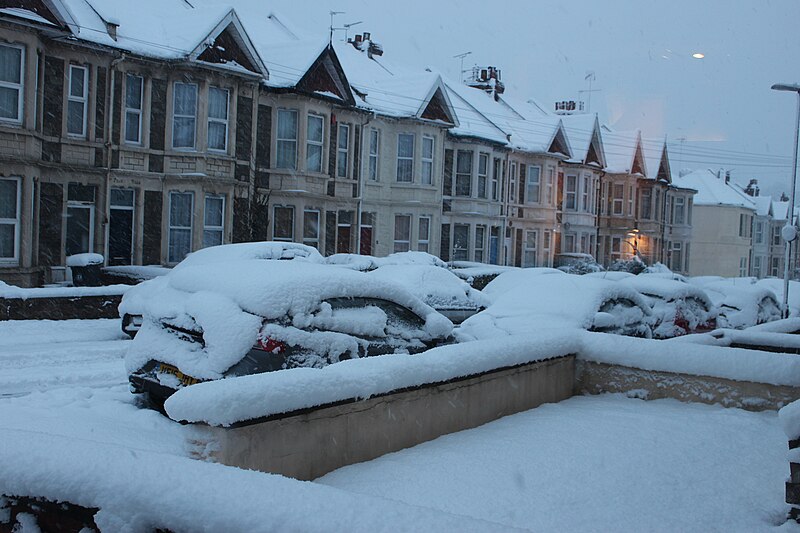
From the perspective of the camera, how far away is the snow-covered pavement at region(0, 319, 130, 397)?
1073 centimetres

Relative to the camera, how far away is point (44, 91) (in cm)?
2064

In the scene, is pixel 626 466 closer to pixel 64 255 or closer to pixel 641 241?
pixel 64 255

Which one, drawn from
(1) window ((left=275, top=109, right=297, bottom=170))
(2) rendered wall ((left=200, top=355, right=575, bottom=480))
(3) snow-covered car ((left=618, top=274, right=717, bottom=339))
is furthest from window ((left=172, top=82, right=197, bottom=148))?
(2) rendered wall ((left=200, top=355, right=575, bottom=480))

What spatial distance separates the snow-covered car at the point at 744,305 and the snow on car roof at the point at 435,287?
6077 millimetres

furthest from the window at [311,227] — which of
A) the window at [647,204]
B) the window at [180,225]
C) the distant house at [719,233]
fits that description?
the distant house at [719,233]

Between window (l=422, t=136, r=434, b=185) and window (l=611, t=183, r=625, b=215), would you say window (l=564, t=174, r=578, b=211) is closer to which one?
window (l=611, t=183, r=625, b=215)

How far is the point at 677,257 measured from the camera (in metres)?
58.2

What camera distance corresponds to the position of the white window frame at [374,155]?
31422 mm

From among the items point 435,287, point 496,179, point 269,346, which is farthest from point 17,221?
point 496,179

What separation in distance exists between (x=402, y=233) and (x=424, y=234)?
47.6 inches

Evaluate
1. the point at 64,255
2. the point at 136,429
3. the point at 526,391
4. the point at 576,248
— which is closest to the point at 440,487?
the point at 526,391

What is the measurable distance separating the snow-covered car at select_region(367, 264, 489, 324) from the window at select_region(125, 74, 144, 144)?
31.2 ft

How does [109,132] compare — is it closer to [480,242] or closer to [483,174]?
[483,174]

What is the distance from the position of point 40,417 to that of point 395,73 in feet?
100
